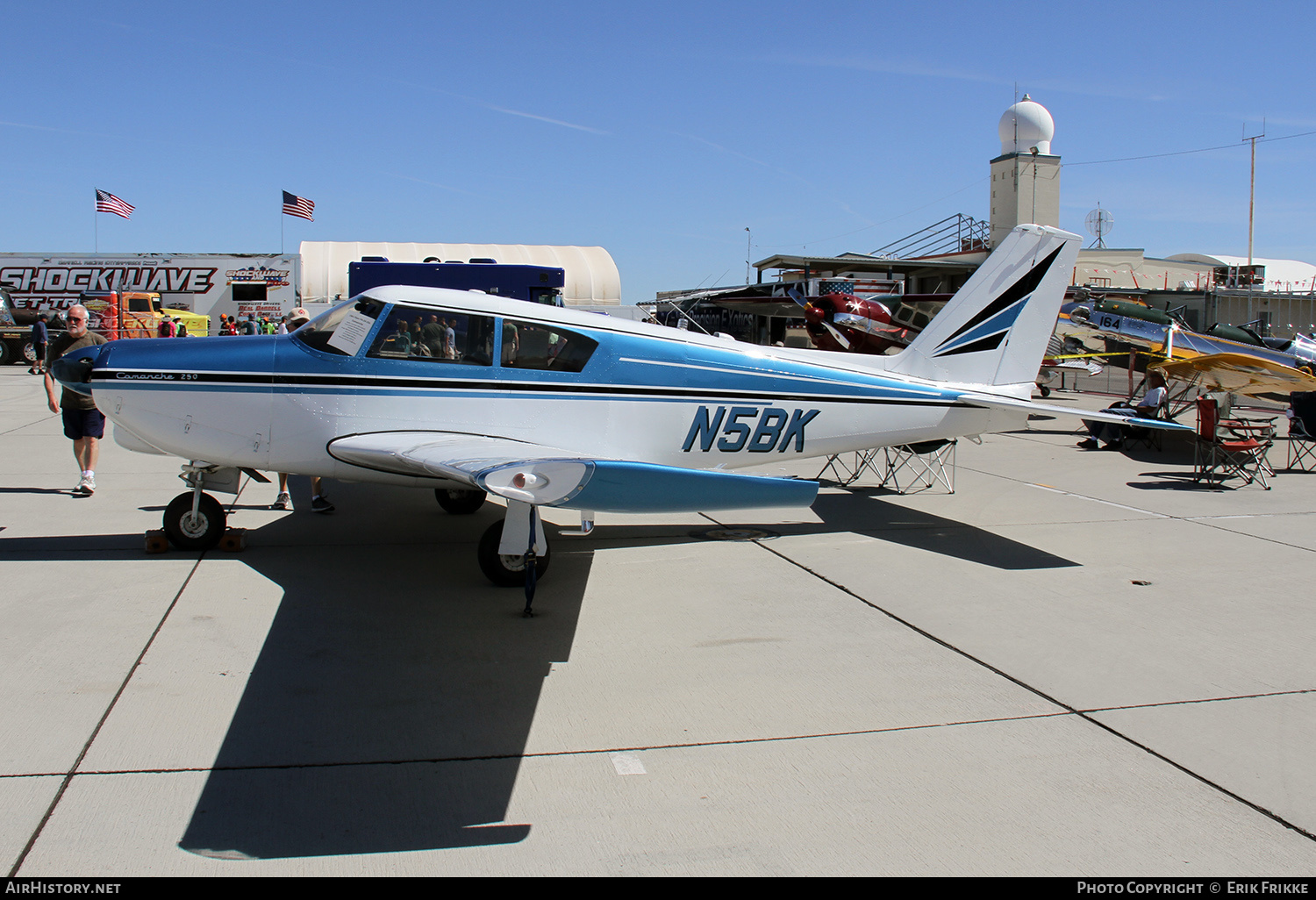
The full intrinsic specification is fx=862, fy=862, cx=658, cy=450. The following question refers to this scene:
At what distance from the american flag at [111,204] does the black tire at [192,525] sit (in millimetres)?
30791

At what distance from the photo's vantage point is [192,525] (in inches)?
260

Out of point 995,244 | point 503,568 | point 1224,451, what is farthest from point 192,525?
point 995,244

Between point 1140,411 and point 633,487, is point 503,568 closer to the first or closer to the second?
point 633,487

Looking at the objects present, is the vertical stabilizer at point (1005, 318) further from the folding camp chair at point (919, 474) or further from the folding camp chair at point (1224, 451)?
the folding camp chair at point (1224, 451)

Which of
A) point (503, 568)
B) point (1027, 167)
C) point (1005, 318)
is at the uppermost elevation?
point (1027, 167)

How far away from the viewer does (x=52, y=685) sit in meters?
4.17

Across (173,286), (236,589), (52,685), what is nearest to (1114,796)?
(52,685)

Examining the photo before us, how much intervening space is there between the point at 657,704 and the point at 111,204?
3517 centimetres

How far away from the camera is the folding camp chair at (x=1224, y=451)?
Result: 10.5 meters

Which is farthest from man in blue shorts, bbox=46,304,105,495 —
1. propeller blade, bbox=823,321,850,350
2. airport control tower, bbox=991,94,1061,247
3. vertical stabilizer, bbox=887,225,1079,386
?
airport control tower, bbox=991,94,1061,247

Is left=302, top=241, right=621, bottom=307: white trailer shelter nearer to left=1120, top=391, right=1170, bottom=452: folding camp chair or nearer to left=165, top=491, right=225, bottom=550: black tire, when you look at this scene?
left=1120, top=391, right=1170, bottom=452: folding camp chair

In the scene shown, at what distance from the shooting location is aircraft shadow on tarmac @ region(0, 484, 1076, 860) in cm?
314

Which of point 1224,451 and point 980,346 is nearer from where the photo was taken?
point 980,346

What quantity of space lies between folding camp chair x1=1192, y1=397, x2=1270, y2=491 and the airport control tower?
40.7 meters
